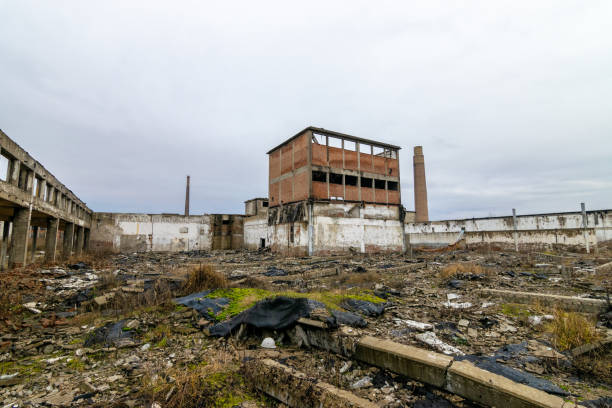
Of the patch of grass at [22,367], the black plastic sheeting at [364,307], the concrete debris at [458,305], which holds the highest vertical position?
the black plastic sheeting at [364,307]

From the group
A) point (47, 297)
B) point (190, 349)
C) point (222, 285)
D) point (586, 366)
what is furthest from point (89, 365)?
point (586, 366)

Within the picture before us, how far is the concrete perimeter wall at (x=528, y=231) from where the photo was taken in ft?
60.4

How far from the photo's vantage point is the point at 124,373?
10.5ft

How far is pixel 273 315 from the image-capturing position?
Answer: 4016 millimetres

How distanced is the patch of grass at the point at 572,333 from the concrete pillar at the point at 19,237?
44.6 feet

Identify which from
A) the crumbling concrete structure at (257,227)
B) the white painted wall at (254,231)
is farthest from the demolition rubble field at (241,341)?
the white painted wall at (254,231)

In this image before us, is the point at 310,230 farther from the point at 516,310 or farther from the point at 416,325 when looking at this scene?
the point at 416,325

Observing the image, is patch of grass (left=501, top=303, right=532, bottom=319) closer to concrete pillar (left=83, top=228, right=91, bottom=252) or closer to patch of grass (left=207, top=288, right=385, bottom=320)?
patch of grass (left=207, top=288, right=385, bottom=320)

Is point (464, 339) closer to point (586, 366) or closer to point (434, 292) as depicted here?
point (586, 366)

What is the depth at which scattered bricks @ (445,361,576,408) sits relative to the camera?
217cm

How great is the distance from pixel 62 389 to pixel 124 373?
53 cm

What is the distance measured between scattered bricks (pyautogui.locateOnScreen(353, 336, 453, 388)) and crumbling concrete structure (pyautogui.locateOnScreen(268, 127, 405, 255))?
15049mm

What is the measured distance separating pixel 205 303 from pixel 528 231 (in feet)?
74.0

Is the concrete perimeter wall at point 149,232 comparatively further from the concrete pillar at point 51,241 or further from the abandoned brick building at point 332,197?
the concrete pillar at point 51,241
